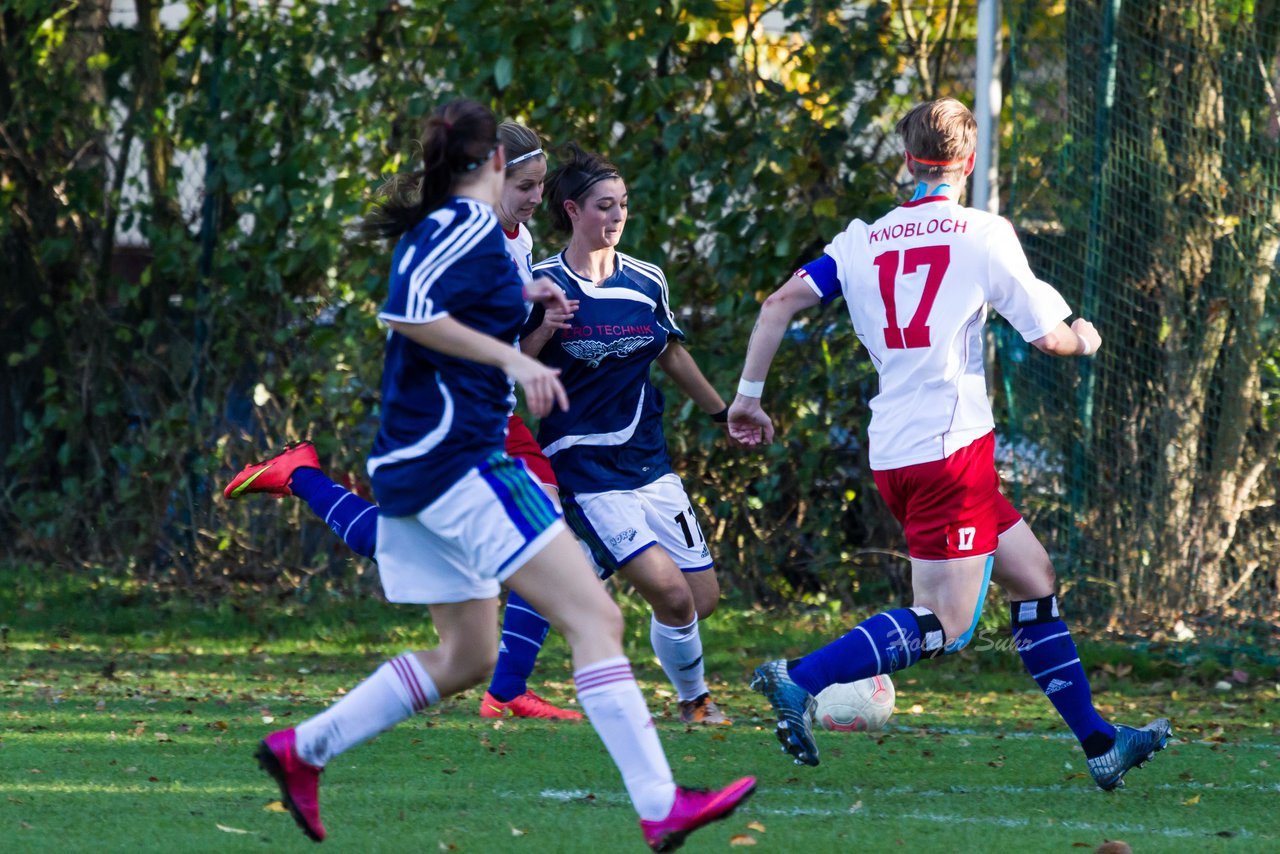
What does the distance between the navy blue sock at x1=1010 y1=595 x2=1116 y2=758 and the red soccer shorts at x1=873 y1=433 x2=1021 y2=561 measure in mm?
304

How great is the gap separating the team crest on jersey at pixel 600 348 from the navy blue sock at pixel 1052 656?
1.58 metres

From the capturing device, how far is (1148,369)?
7.68 metres

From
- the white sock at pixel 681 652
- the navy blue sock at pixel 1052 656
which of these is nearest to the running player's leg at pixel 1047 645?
the navy blue sock at pixel 1052 656

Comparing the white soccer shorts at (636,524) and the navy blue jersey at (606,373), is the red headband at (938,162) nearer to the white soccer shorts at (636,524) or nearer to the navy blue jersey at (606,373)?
the navy blue jersey at (606,373)

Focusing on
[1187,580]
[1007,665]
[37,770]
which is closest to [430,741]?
[37,770]

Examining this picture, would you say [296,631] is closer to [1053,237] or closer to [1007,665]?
[1007,665]

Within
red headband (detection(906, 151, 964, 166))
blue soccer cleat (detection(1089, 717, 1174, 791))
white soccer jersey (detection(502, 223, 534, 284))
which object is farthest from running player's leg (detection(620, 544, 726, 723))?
red headband (detection(906, 151, 964, 166))

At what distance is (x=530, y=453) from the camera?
5766 millimetres

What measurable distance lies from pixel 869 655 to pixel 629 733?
46.2 inches

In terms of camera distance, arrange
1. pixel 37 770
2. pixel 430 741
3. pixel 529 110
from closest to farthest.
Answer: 1. pixel 37 770
2. pixel 430 741
3. pixel 529 110

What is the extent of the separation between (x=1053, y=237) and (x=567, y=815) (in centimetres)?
439

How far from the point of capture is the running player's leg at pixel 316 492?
6.02 meters

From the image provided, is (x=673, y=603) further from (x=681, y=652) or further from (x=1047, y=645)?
(x=1047, y=645)

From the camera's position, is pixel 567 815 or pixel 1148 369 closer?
pixel 567 815
